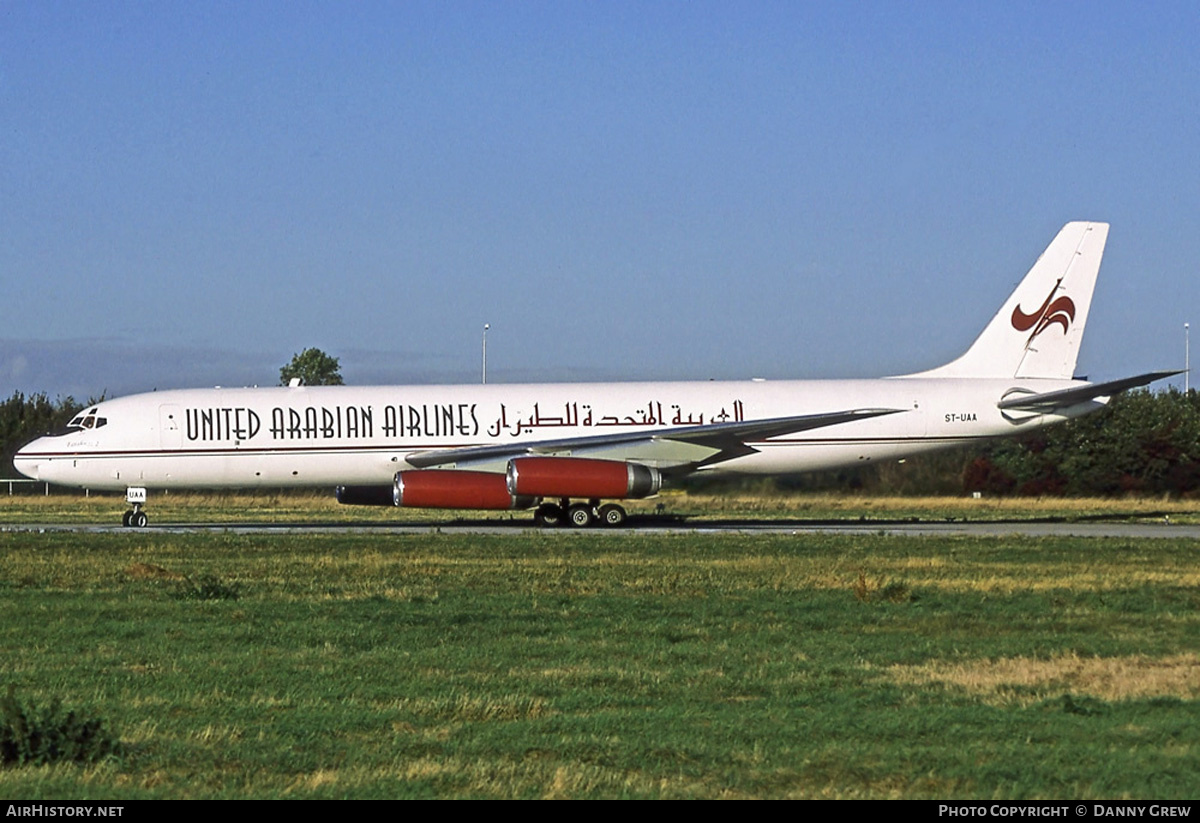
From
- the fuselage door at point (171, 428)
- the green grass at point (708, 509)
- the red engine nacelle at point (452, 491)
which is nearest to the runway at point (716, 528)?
the red engine nacelle at point (452, 491)

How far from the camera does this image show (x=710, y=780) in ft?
23.2

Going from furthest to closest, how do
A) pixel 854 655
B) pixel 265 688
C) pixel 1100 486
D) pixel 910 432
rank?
pixel 1100 486
pixel 910 432
pixel 854 655
pixel 265 688

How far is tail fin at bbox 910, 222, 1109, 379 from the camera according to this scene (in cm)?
3222

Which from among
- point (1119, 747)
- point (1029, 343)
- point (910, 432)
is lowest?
point (1119, 747)

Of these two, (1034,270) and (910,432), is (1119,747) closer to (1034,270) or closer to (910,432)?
(910,432)

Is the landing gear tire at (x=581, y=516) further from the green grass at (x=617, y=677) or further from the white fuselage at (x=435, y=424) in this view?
the green grass at (x=617, y=677)

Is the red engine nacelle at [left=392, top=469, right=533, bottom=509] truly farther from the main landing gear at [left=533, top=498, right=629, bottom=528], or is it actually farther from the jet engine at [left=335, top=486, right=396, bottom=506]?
the jet engine at [left=335, top=486, right=396, bottom=506]

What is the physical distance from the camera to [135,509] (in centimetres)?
3069

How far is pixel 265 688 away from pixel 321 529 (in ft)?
64.7

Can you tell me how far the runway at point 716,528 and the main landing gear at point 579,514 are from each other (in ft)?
1.31

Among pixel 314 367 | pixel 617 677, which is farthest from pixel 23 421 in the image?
pixel 617 677

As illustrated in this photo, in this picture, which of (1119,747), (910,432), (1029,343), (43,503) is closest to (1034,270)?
(1029,343)

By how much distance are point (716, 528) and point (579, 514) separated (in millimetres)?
2858

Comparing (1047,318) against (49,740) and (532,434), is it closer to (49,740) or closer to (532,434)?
(532,434)
